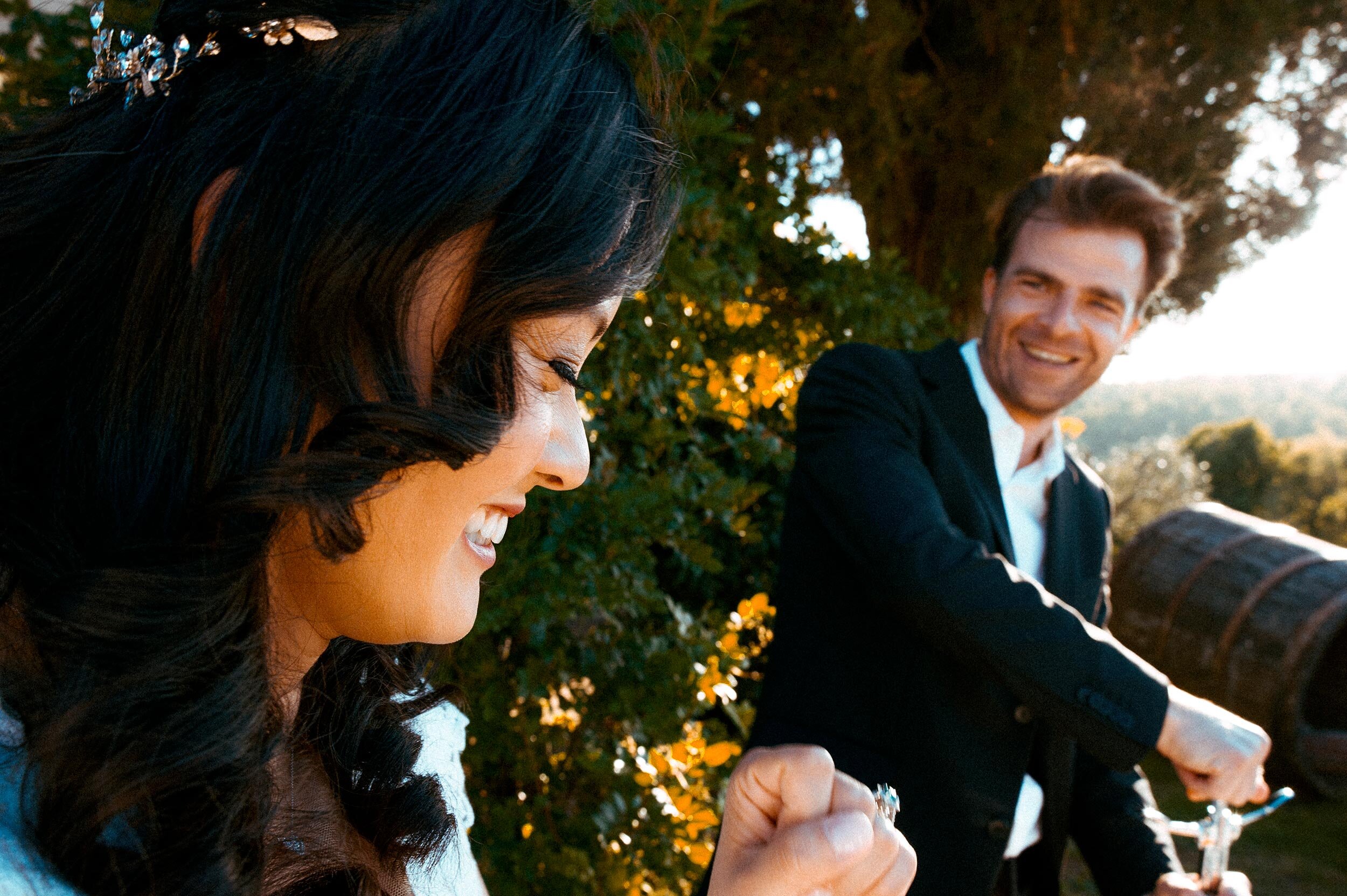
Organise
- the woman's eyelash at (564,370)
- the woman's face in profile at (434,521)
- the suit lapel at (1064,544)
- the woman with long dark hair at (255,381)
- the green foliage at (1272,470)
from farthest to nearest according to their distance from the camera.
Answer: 1. the green foliage at (1272,470)
2. the suit lapel at (1064,544)
3. the woman's eyelash at (564,370)
4. the woman's face in profile at (434,521)
5. the woman with long dark hair at (255,381)

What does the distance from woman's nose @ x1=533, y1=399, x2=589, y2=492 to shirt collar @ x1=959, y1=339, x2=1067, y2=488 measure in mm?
1915

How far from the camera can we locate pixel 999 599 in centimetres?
209

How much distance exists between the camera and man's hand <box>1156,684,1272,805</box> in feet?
6.41

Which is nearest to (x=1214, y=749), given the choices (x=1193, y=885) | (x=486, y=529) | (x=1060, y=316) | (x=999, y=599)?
(x=1193, y=885)

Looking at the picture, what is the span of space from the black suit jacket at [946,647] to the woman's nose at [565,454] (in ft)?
3.97

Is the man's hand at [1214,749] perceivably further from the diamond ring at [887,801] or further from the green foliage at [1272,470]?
the green foliage at [1272,470]

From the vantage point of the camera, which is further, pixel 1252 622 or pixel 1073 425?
pixel 1252 622

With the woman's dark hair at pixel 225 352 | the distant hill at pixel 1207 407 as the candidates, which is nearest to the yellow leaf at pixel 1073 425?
the woman's dark hair at pixel 225 352

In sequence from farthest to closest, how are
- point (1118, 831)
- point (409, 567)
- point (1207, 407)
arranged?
point (1207, 407), point (1118, 831), point (409, 567)

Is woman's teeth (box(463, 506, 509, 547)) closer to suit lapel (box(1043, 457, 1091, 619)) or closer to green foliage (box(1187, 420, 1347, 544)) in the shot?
suit lapel (box(1043, 457, 1091, 619))

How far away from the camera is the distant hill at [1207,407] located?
44.8 feet

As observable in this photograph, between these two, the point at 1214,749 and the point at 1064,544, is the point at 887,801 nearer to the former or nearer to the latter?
the point at 1214,749

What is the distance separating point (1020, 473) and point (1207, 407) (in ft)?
50.8

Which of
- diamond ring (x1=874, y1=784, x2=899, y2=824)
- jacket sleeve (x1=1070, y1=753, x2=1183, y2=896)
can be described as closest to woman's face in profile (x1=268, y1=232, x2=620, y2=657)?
diamond ring (x1=874, y1=784, x2=899, y2=824)
